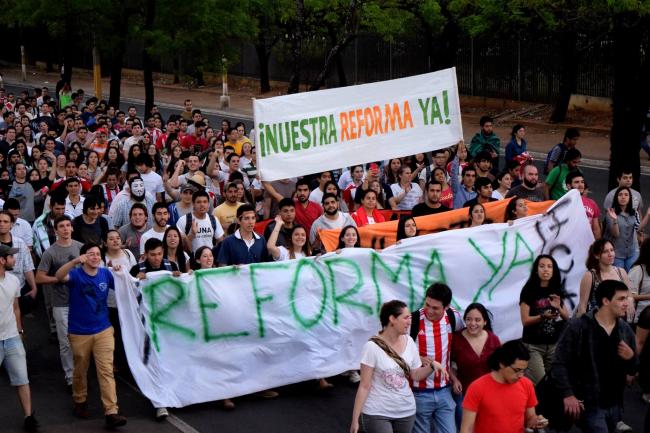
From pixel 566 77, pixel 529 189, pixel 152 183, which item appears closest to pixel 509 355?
pixel 529 189

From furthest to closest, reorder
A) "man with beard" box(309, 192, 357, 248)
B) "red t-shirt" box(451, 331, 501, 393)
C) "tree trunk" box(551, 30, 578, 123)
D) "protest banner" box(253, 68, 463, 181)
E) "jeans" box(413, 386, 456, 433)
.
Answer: "tree trunk" box(551, 30, 578, 123), "protest banner" box(253, 68, 463, 181), "man with beard" box(309, 192, 357, 248), "red t-shirt" box(451, 331, 501, 393), "jeans" box(413, 386, 456, 433)

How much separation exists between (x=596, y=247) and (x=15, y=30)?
49436mm

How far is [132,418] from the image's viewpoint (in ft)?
29.7

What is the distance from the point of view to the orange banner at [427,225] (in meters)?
11.2

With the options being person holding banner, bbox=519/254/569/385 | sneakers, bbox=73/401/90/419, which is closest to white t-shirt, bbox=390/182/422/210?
person holding banner, bbox=519/254/569/385

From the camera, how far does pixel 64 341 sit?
963cm

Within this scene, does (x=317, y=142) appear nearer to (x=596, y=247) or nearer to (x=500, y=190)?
(x=500, y=190)

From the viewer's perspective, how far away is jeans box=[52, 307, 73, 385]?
31.7 ft

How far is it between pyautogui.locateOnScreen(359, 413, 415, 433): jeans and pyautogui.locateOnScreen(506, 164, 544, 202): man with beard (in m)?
5.85

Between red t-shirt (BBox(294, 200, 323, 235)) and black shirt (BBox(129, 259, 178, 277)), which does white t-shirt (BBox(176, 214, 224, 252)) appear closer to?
red t-shirt (BBox(294, 200, 323, 235))

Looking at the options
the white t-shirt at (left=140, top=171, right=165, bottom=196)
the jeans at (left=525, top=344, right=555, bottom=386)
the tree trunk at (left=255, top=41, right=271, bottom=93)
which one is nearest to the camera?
the jeans at (left=525, top=344, right=555, bottom=386)

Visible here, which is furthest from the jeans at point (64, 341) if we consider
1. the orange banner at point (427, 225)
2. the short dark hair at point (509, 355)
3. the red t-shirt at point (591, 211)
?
the red t-shirt at point (591, 211)

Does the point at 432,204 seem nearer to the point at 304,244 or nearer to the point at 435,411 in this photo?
the point at 304,244

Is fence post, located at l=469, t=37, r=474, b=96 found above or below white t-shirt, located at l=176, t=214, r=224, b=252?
above
